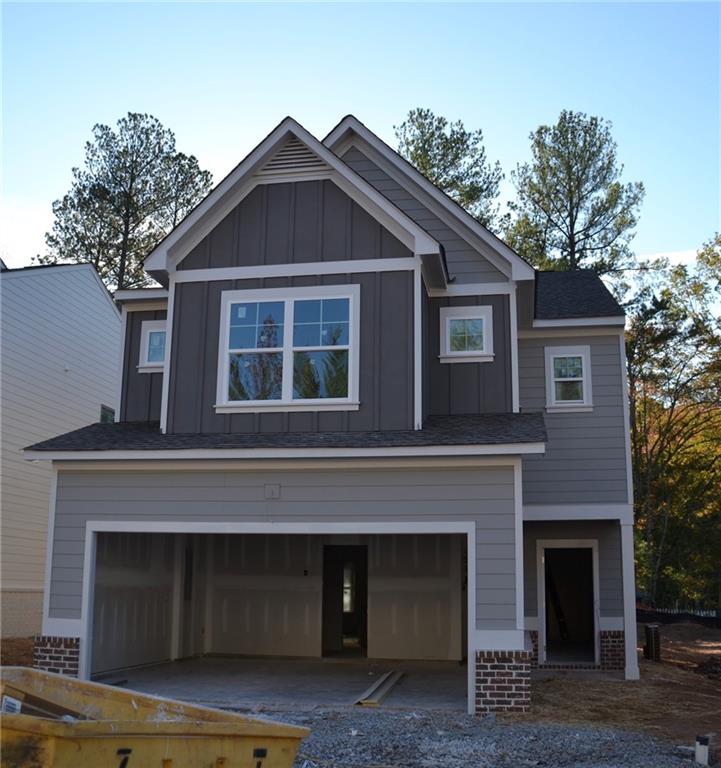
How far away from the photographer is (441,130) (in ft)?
101

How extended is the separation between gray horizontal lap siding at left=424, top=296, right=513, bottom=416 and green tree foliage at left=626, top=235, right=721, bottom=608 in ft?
53.8

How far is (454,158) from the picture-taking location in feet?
100

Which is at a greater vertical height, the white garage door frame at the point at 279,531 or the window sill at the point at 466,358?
the window sill at the point at 466,358

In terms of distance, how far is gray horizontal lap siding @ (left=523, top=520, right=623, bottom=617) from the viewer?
16.0m

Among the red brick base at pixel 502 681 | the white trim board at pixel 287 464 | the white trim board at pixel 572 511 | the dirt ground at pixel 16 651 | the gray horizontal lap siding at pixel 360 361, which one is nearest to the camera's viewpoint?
the red brick base at pixel 502 681

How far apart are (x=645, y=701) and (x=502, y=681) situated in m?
2.88

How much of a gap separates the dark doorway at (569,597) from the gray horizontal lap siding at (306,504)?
33.1 ft

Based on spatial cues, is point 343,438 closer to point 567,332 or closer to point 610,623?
point 567,332

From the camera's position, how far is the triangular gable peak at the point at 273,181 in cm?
1330

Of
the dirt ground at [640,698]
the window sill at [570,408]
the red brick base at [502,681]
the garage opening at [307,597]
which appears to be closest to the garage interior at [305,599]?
the garage opening at [307,597]

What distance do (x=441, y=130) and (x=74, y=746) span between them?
1103 inches

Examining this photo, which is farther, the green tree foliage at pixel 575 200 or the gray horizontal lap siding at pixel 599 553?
the green tree foliage at pixel 575 200

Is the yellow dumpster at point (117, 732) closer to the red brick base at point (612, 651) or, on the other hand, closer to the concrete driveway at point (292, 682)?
the concrete driveway at point (292, 682)

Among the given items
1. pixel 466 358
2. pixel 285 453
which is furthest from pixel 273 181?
pixel 285 453
